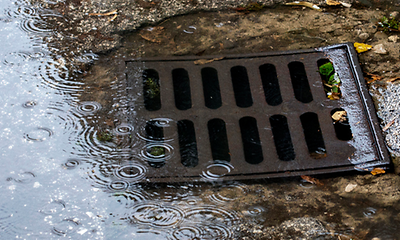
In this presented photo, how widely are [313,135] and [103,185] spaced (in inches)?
47.0

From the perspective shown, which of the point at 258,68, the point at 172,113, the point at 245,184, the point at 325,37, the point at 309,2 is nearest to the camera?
the point at 245,184

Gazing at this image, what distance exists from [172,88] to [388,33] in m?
1.49

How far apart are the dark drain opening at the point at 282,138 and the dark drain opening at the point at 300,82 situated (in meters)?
0.23

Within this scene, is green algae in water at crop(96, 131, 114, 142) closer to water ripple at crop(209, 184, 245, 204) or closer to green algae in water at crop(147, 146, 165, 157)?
green algae in water at crop(147, 146, 165, 157)

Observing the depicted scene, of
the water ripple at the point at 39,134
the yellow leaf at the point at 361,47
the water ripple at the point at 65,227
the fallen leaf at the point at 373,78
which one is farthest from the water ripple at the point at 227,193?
the yellow leaf at the point at 361,47

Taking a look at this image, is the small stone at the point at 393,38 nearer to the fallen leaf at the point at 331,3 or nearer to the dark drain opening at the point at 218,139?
the fallen leaf at the point at 331,3

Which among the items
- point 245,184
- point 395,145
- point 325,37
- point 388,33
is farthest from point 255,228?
point 388,33

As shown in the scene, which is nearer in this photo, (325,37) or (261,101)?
(261,101)

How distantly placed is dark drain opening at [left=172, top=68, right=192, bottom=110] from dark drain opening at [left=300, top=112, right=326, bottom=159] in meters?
0.69

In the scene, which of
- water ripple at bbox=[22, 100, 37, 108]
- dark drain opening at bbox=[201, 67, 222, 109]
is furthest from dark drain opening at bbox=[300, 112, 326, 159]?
water ripple at bbox=[22, 100, 37, 108]

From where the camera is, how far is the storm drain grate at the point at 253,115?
1.70 metres

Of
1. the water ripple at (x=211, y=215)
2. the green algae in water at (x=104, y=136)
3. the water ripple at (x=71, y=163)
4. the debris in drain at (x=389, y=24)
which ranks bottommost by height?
the water ripple at (x=211, y=215)

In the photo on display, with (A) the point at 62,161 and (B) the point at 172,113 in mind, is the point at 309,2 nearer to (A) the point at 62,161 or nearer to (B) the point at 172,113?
(B) the point at 172,113

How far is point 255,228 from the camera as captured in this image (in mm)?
1517
